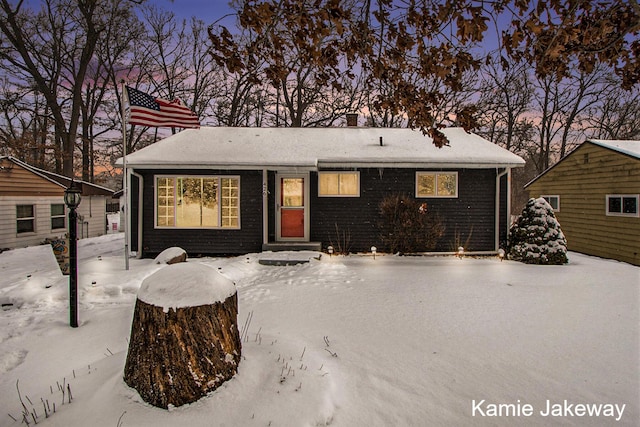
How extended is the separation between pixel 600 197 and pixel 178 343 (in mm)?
13297

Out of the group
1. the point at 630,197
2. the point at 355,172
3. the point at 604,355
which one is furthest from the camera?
the point at 355,172

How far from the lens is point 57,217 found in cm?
1405

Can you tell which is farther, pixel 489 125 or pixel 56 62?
pixel 489 125

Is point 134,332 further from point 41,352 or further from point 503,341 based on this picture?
point 503,341

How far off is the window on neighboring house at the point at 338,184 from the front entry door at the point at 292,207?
55 cm

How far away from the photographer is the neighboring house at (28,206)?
468 inches

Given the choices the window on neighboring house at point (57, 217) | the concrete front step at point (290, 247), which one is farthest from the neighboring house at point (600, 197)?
the window on neighboring house at point (57, 217)

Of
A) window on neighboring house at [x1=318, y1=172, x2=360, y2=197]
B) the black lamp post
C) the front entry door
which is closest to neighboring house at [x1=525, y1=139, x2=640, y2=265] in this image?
window on neighboring house at [x1=318, y1=172, x2=360, y2=197]

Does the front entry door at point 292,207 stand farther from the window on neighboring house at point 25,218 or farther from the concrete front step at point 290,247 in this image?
the window on neighboring house at point 25,218

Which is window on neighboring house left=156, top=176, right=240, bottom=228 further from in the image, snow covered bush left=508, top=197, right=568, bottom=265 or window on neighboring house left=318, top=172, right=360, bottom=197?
snow covered bush left=508, top=197, right=568, bottom=265

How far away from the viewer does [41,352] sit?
3938mm

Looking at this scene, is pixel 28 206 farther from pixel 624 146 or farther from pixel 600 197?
pixel 624 146

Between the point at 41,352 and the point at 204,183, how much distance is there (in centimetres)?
671

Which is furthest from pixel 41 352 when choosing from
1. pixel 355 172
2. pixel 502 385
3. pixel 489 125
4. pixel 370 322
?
pixel 489 125
